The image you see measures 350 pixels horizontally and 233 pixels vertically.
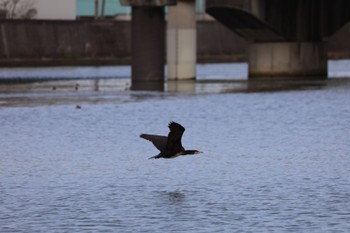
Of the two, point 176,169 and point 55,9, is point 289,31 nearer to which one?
point 55,9

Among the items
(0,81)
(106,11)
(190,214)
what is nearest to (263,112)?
(190,214)

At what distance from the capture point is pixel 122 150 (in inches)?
1480

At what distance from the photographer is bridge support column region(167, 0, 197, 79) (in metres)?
91.9

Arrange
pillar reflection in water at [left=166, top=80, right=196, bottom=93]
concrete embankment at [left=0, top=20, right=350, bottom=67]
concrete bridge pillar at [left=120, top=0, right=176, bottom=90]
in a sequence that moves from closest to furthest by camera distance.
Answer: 1. pillar reflection in water at [left=166, top=80, right=196, bottom=93]
2. concrete bridge pillar at [left=120, top=0, right=176, bottom=90]
3. concrete embankment at [left=0, top=20, right=350, bottom=67]

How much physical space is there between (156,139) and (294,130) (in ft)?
61.8

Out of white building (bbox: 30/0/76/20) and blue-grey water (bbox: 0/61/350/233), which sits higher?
white building (bbox: 30/0/76/20)

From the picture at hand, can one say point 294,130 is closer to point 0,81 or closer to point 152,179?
→ point 152,179

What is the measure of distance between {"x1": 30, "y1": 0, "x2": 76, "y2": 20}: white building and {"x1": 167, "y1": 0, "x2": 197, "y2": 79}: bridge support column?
1827 inches

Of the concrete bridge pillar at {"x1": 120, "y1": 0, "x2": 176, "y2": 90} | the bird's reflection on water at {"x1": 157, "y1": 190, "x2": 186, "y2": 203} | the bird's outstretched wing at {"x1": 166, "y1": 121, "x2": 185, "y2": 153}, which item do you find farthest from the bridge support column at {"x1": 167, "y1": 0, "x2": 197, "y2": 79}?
the bird's outstretched wing at {"x1": 166, "y1": 121, "x2": 185, "y2": 153}

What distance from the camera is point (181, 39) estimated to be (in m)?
91.8

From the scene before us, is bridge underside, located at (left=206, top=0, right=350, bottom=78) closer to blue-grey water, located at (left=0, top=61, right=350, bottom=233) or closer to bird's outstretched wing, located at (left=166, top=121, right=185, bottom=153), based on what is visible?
blue-grey water, located at (left=0, top=61, right=350, bottom=233)

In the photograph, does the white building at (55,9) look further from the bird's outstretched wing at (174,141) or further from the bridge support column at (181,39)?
the bird's outstretched wing at (174,141)

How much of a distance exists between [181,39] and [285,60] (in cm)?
1103

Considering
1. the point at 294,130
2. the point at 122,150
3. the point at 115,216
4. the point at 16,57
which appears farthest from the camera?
the point at 16,57
